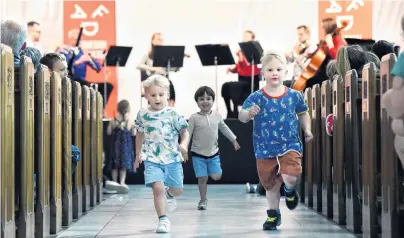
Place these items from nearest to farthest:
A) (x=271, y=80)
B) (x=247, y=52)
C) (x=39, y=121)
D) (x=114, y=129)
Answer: (x=39, y=121)
(x=271, y=80)
(x=114, y=129)
(x=247, y=52)

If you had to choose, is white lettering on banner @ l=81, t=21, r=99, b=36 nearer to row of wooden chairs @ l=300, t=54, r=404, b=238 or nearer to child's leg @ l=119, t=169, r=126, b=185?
child's leg @ l=119, t=169, r=126, b=185

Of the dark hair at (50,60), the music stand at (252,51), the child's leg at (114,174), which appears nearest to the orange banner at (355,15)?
the music stand at (252,51)

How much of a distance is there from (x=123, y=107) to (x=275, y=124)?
539 centimetres

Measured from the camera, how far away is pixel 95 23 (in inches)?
628

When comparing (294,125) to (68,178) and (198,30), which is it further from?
(198,30)

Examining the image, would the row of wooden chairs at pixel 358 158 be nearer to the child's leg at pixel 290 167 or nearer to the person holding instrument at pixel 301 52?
the child's leg at pixel 290 167

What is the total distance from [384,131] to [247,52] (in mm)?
8591

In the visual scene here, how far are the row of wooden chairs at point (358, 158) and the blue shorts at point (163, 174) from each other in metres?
1.21

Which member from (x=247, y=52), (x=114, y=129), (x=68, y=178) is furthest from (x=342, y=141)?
(x=247, y=52)

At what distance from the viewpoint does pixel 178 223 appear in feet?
22.4

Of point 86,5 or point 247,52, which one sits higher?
point 86,5

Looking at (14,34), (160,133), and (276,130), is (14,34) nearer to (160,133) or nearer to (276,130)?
(160,133)

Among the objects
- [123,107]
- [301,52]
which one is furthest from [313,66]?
[123,107]

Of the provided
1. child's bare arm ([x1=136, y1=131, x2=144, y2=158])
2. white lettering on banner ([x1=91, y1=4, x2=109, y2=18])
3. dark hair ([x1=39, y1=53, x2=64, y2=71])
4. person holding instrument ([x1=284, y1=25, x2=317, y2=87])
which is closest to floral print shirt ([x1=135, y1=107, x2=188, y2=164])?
child's bare arm ([x1=136, y1=131, x2=144, y2=158])
